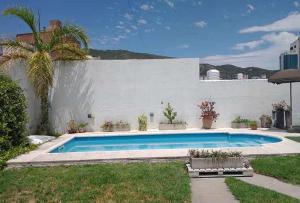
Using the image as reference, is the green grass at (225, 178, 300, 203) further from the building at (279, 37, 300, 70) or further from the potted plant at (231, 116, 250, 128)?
the building at (279, 37, 300, 70)

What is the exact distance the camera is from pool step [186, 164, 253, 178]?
8.12m

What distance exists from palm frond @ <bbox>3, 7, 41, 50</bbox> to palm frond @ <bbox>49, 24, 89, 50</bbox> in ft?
2.10

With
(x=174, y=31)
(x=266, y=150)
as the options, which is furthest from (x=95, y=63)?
(x=266, y=150)

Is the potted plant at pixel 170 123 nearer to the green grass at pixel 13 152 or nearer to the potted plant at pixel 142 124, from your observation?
the potted plant at pixel 142 124

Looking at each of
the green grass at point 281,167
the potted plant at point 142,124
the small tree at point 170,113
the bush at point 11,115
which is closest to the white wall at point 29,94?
the bush at point 11,115

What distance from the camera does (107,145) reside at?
14.5 metres

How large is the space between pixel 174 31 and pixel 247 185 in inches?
668

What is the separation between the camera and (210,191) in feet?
22.9

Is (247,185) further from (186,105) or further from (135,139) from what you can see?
(186,105)

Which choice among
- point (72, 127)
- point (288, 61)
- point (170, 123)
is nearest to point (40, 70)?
point (72, 127)

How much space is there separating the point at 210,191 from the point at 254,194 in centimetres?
89

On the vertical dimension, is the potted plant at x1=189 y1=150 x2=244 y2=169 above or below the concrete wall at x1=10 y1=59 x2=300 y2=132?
below

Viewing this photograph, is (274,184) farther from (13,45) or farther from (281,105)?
(13,45)

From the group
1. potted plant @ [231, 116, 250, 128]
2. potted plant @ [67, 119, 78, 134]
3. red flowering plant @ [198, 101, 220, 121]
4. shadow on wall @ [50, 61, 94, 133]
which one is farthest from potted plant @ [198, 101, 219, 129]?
potted plant @ [67, 119, 78, 134]
